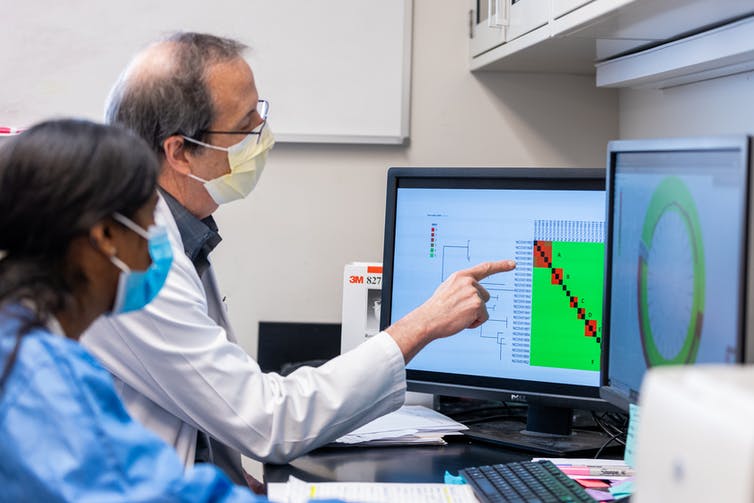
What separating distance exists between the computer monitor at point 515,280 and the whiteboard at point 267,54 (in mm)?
569

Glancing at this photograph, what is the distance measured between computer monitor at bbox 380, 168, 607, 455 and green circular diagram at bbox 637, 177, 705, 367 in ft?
1.26

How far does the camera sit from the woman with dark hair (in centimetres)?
87

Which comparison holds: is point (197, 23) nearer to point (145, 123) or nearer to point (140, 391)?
point (145, 123)

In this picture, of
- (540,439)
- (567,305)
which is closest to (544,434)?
(540,439)

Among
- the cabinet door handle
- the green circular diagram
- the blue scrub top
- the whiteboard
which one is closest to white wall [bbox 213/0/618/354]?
the whiteboard

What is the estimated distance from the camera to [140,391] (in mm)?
1449

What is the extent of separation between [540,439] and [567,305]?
23 cm

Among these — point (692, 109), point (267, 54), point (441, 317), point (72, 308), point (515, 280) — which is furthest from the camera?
point (267, 54)

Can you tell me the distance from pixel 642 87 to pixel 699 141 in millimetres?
1148

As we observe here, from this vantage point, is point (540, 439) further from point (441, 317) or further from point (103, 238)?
point (103, 238)

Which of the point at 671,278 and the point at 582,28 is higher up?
the point at 582,28

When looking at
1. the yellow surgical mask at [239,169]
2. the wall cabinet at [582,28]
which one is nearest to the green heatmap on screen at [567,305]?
the wall cabinet at [582,28]

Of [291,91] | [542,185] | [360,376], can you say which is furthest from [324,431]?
[291,91]

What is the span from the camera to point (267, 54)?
7.26 ft
